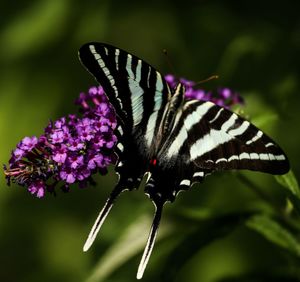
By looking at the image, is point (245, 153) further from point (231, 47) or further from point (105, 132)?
point (231, 47)

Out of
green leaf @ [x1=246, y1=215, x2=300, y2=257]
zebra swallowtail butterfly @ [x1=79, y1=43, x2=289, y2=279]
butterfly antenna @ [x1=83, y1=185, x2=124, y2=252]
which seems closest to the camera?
butterfly antenna @ [x1=83, y1=185, x2=124, y2=252]

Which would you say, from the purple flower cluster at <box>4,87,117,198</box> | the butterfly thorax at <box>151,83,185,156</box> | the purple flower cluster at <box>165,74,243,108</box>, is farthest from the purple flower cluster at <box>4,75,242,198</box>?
the purple flower cluster at <box>165,74,243,108</box>

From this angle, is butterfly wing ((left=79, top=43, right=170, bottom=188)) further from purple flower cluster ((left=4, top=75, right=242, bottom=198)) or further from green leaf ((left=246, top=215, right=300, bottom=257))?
green leaf ((left=246, top=215, right=300, bottom=257))

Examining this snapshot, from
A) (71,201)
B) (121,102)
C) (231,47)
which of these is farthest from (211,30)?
(121,102)

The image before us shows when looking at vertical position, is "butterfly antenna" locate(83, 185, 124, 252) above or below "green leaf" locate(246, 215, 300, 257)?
above

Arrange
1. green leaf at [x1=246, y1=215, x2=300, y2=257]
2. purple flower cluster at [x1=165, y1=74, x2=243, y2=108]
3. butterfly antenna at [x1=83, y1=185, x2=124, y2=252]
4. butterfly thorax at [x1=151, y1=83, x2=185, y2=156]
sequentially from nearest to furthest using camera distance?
1. butterfly antenna at [x1=83, y1=185, x2=124, y2=252]
2. butterfly thorax at [x1=151, y1=83, x2=185, y2=156]
3. green leaf at [x1=246, y1=215, x2=300, y2=257]
4. purple flower cluster at [x1=165, y1=74, x2=243, y2=108]
